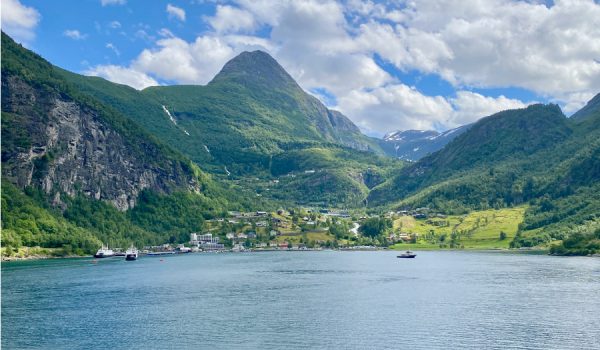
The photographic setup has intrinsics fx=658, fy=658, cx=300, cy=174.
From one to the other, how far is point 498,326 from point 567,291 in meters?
48.0

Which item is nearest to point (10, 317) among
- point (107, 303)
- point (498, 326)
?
point (107, 303)

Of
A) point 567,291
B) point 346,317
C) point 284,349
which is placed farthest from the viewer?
point 567,291

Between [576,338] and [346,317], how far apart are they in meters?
38.1

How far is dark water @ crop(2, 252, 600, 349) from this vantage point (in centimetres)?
9612

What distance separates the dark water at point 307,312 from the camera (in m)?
96.1

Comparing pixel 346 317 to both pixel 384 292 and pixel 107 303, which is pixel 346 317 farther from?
pixel 107 303

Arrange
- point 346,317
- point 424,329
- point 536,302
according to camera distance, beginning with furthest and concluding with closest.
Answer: point 536,302, point 346,317, point 424,329

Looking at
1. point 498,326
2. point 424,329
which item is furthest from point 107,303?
point 498,326

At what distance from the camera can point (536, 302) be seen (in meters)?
130

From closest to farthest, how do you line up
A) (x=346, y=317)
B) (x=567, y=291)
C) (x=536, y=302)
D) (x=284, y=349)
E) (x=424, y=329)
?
(x=284, y=349), (x=424, y=329), (x=346, y=317), (x=536, y=302), (x=567, y=291)

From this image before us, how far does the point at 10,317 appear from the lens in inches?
4626

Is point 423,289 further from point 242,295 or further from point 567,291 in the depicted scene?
point 242,295

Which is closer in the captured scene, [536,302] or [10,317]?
[10,317]

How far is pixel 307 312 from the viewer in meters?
122
